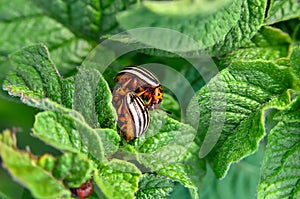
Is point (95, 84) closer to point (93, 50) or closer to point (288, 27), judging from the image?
point (93, 50)

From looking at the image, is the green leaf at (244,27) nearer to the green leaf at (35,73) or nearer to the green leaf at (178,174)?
the green leaf at (178,174)

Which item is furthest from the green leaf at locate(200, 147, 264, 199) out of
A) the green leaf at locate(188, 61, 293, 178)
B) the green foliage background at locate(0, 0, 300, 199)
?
the green leaf at locate(188, 61, 293, 178)

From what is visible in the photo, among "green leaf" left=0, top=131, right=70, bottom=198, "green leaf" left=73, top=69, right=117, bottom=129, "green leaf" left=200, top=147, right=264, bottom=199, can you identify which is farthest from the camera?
"green leaf" left=200, top=147, right=264, bottom=199

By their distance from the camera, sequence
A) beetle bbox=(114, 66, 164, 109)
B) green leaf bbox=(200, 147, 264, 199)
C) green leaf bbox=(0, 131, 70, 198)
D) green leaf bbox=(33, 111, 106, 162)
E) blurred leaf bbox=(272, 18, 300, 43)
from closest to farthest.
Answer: green leaf bbox=(0, 131, 70, 198) → green leaf bbox=(33, 111, 106, 162) → beetle bbox=(114, 66, 164, 109) → blurred leaf bbox=(272, 18, 300, 43) → green leaf bbox=(200, 147, 264, 199)

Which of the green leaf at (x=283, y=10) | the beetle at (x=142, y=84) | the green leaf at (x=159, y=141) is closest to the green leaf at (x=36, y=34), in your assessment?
the beetle at (x=142, y=84)

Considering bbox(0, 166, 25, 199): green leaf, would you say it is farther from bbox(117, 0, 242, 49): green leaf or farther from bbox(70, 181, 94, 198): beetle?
bbox(117, 0, 242, 49): green leaf

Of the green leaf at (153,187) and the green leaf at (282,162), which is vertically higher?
the green leaf at (282,162)

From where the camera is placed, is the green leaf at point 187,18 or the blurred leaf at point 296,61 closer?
the green leaf at point 187,18
